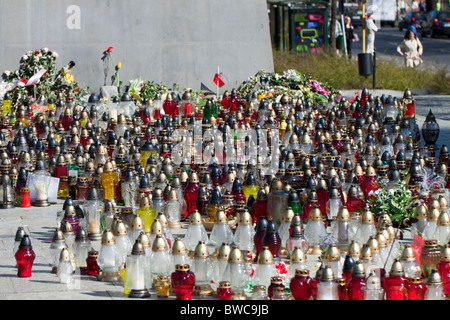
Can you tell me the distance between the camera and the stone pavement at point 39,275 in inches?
293

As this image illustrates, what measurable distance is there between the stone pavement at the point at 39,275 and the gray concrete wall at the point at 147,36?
23.6 feet

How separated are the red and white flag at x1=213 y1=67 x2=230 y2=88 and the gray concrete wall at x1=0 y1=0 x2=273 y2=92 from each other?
80 centimetres

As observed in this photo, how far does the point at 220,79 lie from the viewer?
681 inches

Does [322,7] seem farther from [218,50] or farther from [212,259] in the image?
[212,259]

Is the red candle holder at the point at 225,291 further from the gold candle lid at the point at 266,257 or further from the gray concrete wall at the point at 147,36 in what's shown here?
the gray concrete wall at the point at 147,36

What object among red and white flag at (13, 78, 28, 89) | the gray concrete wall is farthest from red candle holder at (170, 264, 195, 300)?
the gray concrete wall

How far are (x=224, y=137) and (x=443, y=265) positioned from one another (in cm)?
537

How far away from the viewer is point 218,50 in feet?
61.4

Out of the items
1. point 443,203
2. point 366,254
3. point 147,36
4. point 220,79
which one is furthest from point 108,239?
point 147,36

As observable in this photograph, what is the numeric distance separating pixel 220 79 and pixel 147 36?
1903 mm

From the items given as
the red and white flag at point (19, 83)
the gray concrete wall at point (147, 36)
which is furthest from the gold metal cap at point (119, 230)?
the gray concrete wall at point (147, 36)

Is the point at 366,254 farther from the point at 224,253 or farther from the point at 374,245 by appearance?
the point at 224,253
